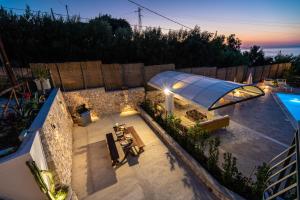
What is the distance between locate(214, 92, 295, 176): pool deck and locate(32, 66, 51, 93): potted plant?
9.84 meters

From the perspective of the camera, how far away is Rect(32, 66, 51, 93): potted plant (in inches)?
312

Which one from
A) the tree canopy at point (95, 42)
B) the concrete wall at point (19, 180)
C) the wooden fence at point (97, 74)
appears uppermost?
the tree canopy at point (95, 42)

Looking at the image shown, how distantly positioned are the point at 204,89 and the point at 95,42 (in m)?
10.1

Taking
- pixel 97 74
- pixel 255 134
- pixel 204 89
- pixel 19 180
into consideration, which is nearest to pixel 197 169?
pixel 204 89

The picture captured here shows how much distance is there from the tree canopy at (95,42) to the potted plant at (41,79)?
3.15 m

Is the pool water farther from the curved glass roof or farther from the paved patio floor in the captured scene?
the paved patio floor

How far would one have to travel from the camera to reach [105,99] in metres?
10.5

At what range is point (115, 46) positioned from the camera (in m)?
12.7

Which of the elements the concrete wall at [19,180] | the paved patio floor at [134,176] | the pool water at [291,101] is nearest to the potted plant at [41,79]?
the paved patio floor at [134,176]

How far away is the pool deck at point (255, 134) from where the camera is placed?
5962 mm

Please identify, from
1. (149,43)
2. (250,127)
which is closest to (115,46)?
(149,43)

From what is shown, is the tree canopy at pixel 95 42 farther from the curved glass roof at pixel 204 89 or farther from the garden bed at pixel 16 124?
the garden bed at pixel 16 124

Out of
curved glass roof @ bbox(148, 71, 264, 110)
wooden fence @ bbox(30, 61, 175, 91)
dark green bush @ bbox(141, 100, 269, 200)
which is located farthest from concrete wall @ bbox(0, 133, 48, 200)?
wooden fence @ bbox(30, 61, 175, 91)

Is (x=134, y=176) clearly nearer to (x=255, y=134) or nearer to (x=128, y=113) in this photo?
(x=128, y=113)
